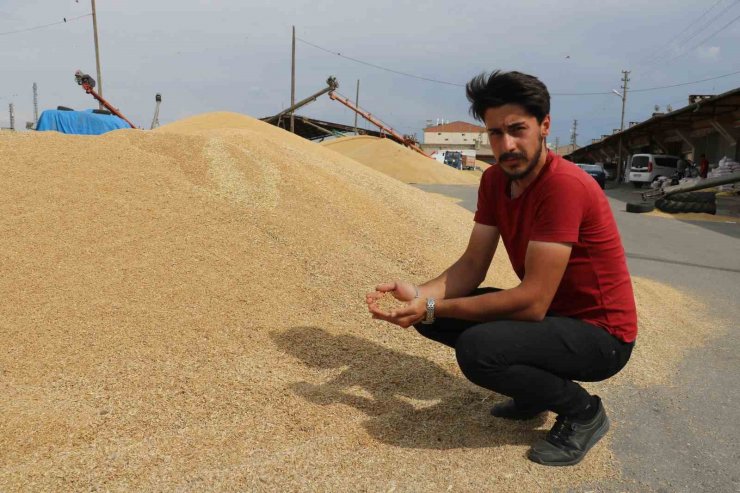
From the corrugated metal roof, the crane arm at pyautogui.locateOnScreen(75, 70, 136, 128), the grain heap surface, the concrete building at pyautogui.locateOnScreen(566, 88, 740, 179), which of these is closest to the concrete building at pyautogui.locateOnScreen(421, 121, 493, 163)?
the corrugated metal roof

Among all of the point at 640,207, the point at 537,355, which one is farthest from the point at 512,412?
the point at 640,207

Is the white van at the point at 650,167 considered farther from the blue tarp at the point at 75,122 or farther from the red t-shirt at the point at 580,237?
the red t-shirt at the point at 580,237

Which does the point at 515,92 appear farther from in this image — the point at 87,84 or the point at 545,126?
the point at 87,84

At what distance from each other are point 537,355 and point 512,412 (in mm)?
607

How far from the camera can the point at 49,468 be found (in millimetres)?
2150

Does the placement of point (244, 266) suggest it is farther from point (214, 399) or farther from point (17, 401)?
point (17, 401)

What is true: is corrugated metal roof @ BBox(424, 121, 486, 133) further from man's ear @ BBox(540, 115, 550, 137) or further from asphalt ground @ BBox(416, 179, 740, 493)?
man's ear @ BBox(540, 115, 550, 137)

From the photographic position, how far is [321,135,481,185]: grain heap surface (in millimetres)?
26656

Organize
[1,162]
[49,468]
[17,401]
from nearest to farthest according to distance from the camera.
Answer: [49,468], [17,401], [1,162]

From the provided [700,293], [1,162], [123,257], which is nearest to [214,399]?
[123,257]

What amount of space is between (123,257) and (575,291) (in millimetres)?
2961

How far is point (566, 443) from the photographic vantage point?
2.38 m

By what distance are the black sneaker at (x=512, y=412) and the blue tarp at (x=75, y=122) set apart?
1154 centimetres

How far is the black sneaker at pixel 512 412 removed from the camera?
8.73ft
